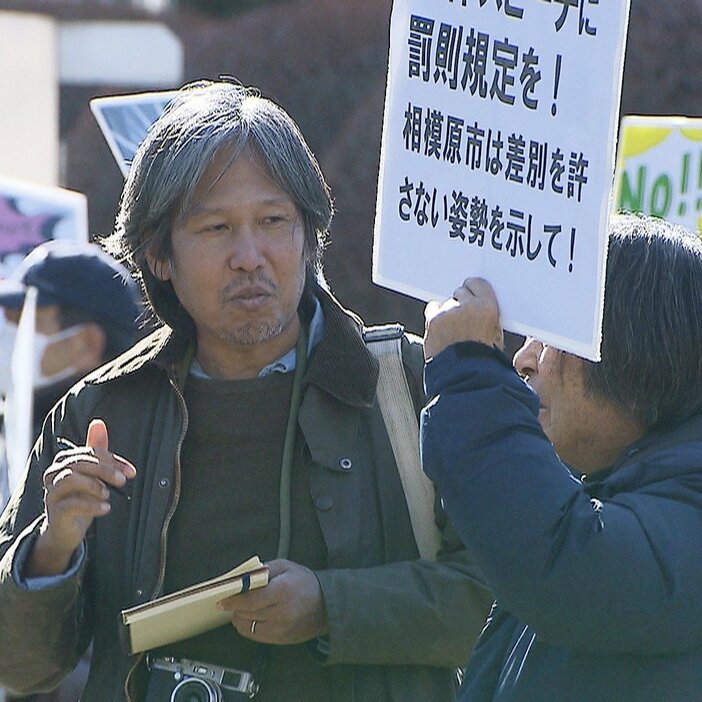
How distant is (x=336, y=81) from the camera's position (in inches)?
495

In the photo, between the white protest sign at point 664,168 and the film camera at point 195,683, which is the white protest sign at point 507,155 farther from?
the white protest sign at point 664,168

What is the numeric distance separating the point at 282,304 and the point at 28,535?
535mm

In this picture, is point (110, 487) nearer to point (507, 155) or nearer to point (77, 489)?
point (77, 489)

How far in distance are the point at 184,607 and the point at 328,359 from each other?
1.69 ft

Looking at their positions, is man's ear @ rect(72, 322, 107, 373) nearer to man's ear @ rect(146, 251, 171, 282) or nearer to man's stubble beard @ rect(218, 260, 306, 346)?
man's ear @ rect(146, 251, 171, 282)

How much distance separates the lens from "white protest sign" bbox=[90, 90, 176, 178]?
4.11 meters

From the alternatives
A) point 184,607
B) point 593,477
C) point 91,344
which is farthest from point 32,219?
point 593,477

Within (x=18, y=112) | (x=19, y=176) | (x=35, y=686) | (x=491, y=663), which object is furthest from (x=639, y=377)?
(x=18, y=112)

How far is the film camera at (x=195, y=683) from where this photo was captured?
249 centimetres

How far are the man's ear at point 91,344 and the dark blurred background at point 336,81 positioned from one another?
6.06 meters

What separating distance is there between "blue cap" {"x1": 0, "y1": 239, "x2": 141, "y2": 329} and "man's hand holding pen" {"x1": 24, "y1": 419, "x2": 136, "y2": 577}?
183 cm

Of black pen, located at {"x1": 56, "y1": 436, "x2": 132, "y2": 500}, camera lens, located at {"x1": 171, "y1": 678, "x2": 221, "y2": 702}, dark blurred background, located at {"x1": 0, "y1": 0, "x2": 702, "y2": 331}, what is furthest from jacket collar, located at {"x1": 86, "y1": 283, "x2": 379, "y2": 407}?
dark blurred background, located at {"x1": 0, "y1": 0, "x2": 702, "y2": 331}

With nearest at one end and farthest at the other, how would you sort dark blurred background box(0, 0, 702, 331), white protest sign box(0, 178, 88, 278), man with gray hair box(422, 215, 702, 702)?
man with gray hair box(422, 215, 702, 702) < white protest sign box(0, 178, 88, 278) < dark blurred background box(0, 0, 702, 331)

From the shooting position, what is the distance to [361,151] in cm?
1125
